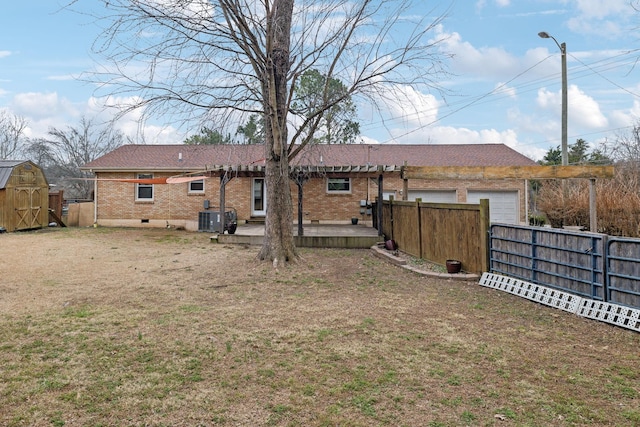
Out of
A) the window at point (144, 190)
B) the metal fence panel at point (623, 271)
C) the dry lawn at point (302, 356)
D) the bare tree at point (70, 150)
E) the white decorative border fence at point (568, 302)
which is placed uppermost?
the bare tree at point (70, 150)

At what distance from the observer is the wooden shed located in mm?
15906

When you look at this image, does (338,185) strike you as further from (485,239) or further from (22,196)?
(22,196)

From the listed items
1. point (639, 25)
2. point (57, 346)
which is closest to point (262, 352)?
point (57, 346)

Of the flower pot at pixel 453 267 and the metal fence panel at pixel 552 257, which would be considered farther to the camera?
the flower pot at pixel 453 267

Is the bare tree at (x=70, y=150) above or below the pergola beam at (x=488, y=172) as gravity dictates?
above

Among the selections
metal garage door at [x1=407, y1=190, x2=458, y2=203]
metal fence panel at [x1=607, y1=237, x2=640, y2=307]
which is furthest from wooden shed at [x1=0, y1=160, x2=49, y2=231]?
metal fence panel at [x1=607, y1=237, x2=640, y2=307]

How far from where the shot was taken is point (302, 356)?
3.84m

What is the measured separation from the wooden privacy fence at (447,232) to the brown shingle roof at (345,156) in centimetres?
817

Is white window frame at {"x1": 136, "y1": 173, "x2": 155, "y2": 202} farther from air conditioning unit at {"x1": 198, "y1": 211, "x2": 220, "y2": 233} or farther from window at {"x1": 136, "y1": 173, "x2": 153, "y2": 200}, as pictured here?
air conditioning unit at {"x1": 198, "y1": 211, "x2": 220, "y2": 233}

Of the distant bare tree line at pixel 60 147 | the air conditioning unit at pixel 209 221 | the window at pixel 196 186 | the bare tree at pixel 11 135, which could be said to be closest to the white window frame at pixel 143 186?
the window at pixel 196 186

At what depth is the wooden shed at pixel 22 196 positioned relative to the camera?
15.9 metres

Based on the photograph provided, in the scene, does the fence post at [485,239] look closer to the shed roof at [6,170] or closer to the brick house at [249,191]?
the brick house at [249,191]

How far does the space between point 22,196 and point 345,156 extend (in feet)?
46.2

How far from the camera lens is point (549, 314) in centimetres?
536
